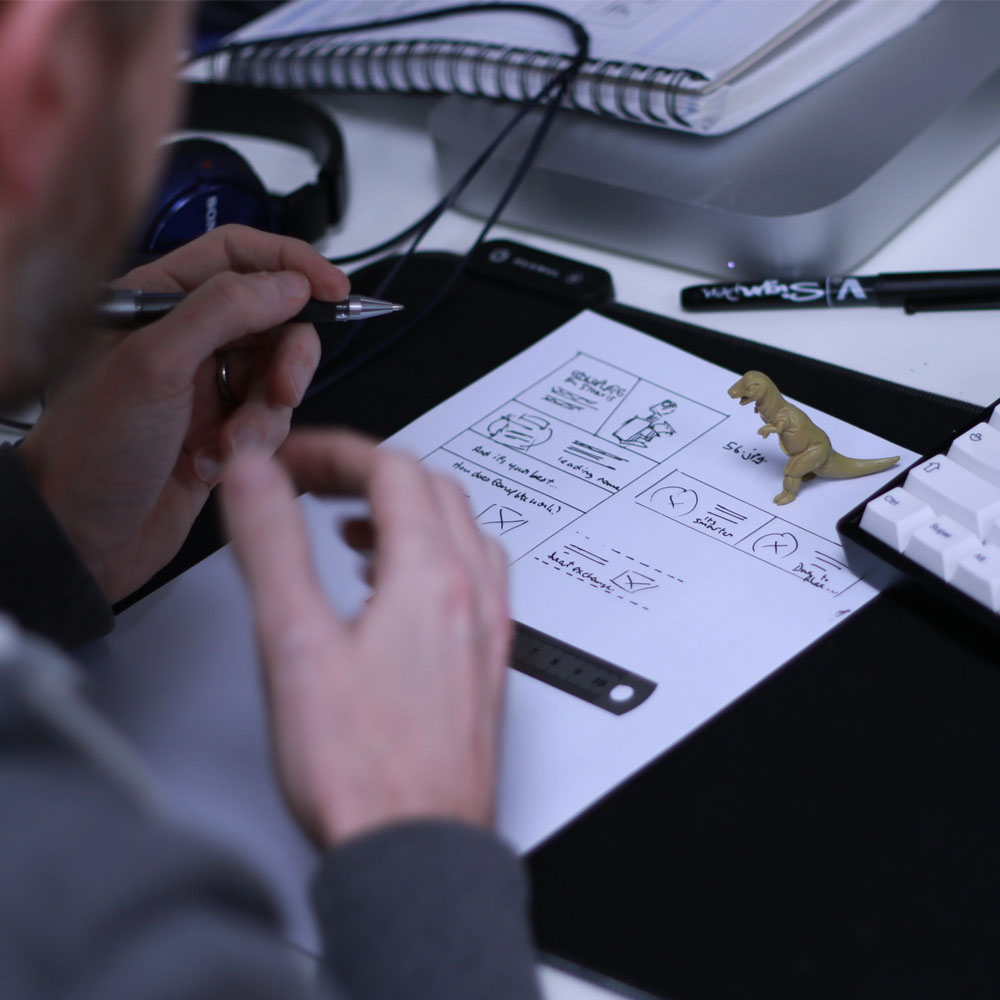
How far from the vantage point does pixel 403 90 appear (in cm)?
92

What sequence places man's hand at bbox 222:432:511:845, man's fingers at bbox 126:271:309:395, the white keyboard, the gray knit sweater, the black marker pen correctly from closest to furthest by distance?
the gray knit sweater, man's hand at bbox 222:432:511:845, the white keyboard, man's fingers at bbox 126:271:309:395, the black marker pen

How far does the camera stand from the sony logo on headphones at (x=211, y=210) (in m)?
0.75

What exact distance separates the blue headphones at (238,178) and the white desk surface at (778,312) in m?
0.02

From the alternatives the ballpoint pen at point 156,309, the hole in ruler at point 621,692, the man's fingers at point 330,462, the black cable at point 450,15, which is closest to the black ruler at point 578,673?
the hole in ruler at point 621,692

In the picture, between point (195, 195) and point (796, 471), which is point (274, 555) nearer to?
point (796, 471)

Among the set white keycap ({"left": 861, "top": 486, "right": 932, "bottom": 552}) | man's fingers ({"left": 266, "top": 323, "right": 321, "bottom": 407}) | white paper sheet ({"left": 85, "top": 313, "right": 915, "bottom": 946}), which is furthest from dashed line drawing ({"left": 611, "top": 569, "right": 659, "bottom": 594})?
man's fingers ({"left": 266, "top": 323, "right": 321, "bottom": 407})

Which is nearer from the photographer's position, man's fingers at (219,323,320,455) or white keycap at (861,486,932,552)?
white keycap at (861,486,932,552)

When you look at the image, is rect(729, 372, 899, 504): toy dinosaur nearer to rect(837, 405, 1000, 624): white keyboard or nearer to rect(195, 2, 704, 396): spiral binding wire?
rect(837, 405, 1000, 624): white keyboard

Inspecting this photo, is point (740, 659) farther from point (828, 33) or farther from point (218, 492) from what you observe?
point (828, 33)

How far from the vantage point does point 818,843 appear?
42 centimetres

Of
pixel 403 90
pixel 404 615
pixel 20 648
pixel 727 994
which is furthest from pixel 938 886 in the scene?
pixel 403 90

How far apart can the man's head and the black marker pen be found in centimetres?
41

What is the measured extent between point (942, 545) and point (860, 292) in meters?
0.26

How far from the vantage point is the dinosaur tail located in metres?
0.57
